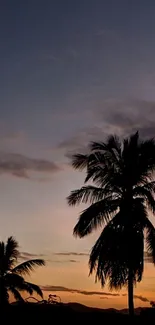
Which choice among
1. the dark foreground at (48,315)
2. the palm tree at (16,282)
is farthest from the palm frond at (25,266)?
the dark foreground at (48,315)

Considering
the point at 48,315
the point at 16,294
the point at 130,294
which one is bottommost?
the point at 48,315

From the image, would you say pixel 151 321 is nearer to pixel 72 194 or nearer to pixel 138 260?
pixel 138 260

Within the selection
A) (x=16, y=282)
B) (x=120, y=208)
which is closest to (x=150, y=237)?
(x=120, y=208)

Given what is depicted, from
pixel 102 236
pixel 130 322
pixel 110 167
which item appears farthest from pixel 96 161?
pixel 130 322

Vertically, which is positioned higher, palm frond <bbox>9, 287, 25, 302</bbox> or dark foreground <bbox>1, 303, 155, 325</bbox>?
palm frond <bbox>9, 287, 25, 302</bbox>

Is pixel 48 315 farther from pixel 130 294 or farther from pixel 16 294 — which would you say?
pixel 16 294

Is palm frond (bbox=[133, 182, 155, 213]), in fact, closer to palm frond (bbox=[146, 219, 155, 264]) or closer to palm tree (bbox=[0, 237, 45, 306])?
palm frond (bbox=[146, 219, 155, 264])

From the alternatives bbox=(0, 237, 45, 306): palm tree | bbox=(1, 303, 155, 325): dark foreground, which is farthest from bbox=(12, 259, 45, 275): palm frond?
Result: bbox=(1, 303, 155, 325): dark foreground

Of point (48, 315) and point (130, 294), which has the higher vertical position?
point (130, 294)

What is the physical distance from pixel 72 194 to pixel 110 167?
2.58 metres

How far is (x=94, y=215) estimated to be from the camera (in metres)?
26.1

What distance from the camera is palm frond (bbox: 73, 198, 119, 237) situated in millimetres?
26031

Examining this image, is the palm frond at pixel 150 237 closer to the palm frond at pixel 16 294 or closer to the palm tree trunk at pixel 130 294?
the palm tree trunk at pixel 130 294

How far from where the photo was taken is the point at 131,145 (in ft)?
89.3
